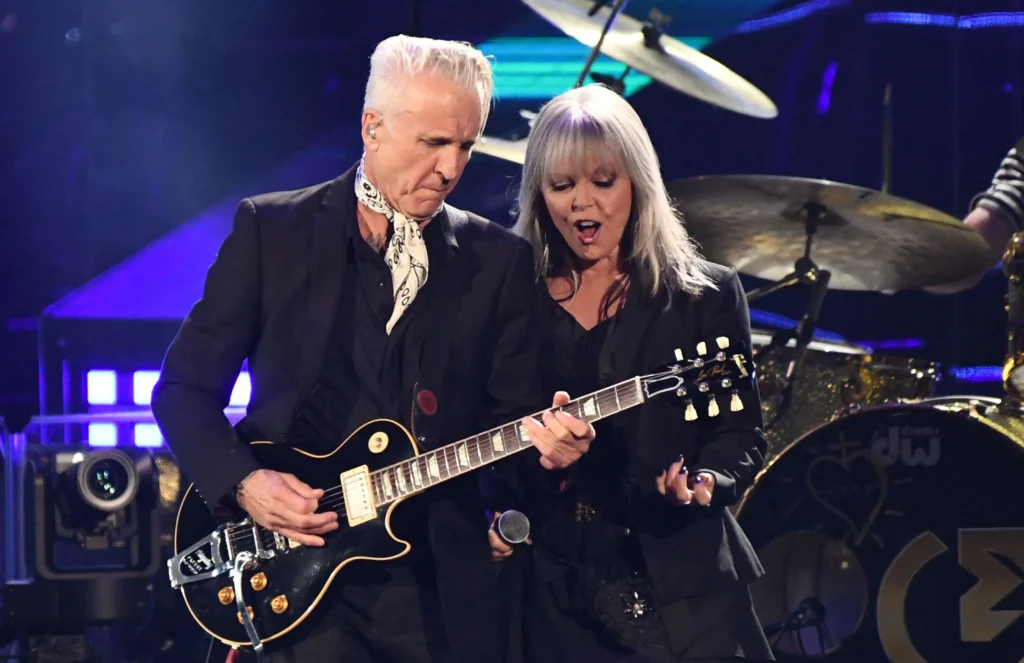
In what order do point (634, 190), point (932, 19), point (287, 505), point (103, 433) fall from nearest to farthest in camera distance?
point (287, 505) → point (634, 190) → point (103, 433) → point (932, 19)

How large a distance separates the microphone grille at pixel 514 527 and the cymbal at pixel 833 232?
1.58 metres

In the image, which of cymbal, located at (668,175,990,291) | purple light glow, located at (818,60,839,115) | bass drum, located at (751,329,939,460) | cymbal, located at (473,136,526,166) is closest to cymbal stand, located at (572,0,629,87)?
cymbal, located at (473,136,526,166)

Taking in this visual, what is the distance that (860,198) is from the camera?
13.2 feet

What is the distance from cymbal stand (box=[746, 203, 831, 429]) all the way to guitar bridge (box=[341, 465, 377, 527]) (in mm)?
2050

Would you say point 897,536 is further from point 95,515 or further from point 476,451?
point 95,515

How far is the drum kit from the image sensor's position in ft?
12.8

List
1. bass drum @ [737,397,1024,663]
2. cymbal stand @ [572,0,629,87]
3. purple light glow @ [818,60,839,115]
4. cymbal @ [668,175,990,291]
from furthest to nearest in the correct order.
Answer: purple light glow @ [818,60,839,115] < cymbal stand @ [572,0,629,87] < cymbal @ [668,175,990,291] < bass drum @ [737,397,1024,663]

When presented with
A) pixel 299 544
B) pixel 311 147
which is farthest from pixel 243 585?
pixel 311 147

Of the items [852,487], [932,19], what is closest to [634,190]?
[852,487]

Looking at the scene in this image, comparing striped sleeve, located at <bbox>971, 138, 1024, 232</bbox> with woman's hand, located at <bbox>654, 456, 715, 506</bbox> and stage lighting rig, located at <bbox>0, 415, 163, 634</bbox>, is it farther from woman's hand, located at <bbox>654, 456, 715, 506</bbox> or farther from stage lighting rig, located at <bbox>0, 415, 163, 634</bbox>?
stage lighting rig, located at <bbox>0, 415, 163, 634</bbox>

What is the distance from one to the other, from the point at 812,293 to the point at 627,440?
178 centimetres

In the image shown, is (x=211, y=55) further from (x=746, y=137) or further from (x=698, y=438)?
(x=698, y=438)

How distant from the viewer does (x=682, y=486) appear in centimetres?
261

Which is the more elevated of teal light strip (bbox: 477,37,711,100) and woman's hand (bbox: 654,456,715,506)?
teal light strip (bbox: 477,37,711,100)
